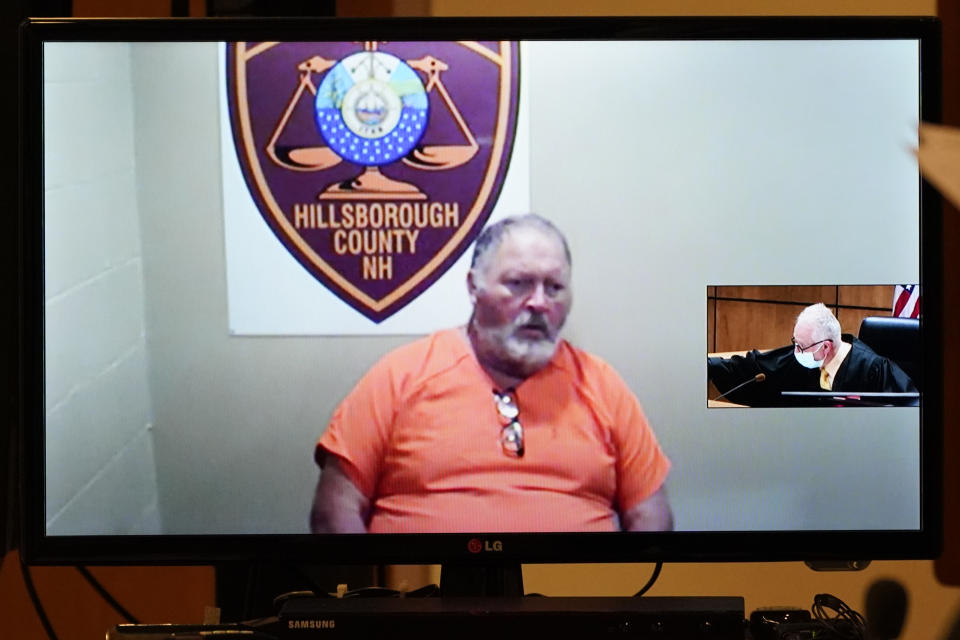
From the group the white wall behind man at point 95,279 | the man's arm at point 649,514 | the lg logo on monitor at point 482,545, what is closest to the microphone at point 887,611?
the man's arm at point 649,514

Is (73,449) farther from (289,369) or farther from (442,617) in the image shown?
(442,617)

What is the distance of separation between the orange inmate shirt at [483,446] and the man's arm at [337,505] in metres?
0.01

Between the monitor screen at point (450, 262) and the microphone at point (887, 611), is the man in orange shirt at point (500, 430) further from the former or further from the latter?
the microphone at point (887, 611)

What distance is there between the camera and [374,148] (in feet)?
3.77

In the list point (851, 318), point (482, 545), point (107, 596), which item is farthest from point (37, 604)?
point (851, 318)

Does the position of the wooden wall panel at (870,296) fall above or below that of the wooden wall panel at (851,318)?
above

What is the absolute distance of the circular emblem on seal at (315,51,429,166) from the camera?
1.15 metres

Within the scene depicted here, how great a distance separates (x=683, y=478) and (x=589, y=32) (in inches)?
18.0

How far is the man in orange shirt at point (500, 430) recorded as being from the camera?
115 cm

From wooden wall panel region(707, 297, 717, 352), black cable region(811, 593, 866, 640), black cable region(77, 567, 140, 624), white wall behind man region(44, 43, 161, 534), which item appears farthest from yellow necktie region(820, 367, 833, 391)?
black cable region(77, 567, 140, 624)

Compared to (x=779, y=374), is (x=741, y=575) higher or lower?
lower

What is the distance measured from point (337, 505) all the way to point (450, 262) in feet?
0.89

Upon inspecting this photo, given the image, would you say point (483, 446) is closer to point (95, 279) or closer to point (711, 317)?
point (711, 317)

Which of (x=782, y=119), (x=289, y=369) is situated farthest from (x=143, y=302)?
(x=782, y=119)
